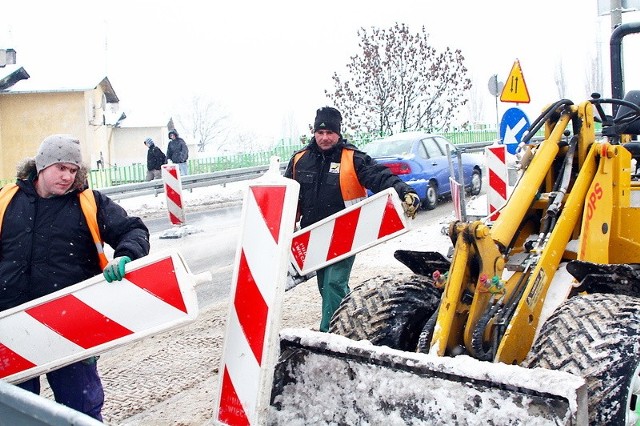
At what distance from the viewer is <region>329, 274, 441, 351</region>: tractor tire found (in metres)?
4.02

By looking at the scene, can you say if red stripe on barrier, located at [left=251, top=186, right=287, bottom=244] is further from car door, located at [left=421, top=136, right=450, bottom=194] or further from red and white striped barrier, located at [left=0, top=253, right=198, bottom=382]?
car door, located at [left=421, top=136, right=450, bottom=194]

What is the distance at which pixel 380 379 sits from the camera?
3.22 meters

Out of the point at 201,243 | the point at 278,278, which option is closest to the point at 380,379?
the point at 278,278

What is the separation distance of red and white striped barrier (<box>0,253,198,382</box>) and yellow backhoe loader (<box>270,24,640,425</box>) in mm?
631

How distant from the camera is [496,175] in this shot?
1008 centimetres

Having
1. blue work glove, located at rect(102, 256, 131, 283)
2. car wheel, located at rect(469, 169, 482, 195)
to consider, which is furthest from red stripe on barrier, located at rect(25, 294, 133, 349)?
car wheel, located at rect(469, 169, 482, 195)

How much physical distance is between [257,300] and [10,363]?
52.7 inches

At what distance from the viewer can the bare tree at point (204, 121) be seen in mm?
83500

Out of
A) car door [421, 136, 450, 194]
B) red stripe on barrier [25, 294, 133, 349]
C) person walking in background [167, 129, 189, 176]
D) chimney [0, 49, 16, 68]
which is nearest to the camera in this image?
red stripe on barrier [25, 294, 133, 349]

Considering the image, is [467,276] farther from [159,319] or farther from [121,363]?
[121,363]

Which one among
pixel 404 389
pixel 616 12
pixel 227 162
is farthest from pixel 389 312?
pixel 227 162

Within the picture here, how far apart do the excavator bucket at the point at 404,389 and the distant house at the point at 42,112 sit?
114 ft

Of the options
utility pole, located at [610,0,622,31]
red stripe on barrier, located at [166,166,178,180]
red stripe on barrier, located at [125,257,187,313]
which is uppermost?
utility pole, located at [610,0,622,31]

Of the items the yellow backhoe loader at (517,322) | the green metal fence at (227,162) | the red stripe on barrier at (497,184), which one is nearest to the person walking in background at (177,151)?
the green metal fence at (227,162)
